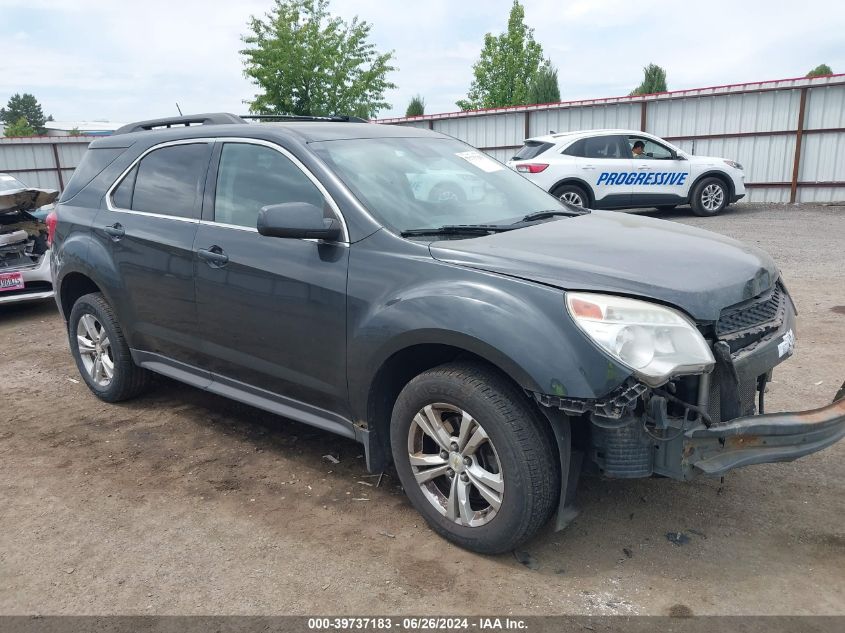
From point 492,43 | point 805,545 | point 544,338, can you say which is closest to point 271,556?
point 544,338

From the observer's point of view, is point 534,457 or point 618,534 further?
point 618,534

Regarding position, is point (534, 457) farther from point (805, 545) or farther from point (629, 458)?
point (805, 545)

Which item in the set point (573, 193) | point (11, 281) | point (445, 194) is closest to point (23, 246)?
point (11, 281)

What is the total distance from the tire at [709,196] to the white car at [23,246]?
1152 cm

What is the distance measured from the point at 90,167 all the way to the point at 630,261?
12.3 ft

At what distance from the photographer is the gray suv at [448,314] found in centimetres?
265

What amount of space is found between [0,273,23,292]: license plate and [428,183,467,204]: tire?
18.0 ft

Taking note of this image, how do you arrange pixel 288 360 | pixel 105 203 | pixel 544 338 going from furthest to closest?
pixel 105 203, pixel 288 360, pixel 544 338

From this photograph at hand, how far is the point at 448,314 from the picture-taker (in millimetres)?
2838

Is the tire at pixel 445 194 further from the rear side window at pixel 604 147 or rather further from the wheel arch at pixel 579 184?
the rear side window at pixel 604 147

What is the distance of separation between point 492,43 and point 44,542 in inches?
1398

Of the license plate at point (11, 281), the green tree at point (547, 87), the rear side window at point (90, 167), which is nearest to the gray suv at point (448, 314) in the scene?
the rear side window at point (90, 167)

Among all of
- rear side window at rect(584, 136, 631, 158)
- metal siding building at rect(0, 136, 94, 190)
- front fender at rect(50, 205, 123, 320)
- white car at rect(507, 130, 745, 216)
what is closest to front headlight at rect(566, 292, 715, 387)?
front fender at rect(50, 205, 123, 320)

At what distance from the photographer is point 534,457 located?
8.95 ft
